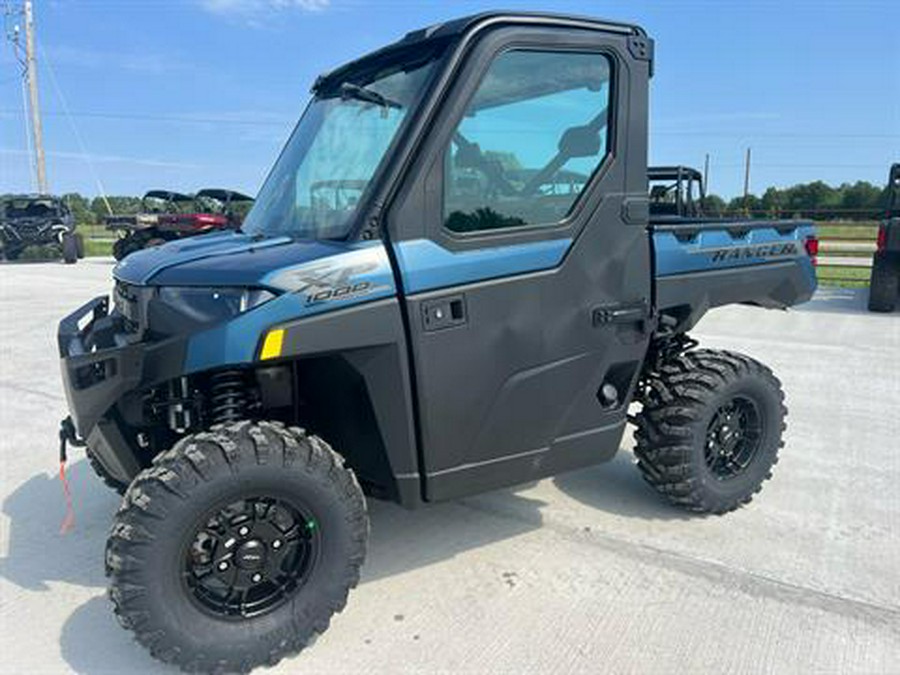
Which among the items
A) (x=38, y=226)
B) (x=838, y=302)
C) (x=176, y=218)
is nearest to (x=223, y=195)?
(x=176, y=218)

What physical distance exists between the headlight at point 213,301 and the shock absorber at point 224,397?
32cm

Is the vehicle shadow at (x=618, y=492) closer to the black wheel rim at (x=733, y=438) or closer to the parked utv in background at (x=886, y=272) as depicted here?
the black wheel rim at (x=733, y=438)

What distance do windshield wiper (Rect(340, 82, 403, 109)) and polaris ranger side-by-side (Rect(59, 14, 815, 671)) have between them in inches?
1.5

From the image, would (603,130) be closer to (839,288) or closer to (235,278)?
(235,278)

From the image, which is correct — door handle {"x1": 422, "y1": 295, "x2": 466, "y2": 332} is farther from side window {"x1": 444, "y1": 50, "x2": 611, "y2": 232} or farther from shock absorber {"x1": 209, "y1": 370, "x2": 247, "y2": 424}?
shock absorber {"x1": 209, "y1": 370, "x2": 247, "y2": 424}

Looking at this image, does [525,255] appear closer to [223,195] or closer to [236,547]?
[236,547]

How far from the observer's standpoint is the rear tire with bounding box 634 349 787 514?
3672 millimetres

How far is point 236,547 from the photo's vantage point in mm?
2637

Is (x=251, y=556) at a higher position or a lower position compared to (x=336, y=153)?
lower

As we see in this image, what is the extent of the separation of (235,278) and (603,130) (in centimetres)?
168

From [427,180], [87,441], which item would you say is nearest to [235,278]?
[427,180]

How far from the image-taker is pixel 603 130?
314 centimetres

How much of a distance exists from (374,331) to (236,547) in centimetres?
93

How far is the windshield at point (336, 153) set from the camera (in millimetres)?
2834
